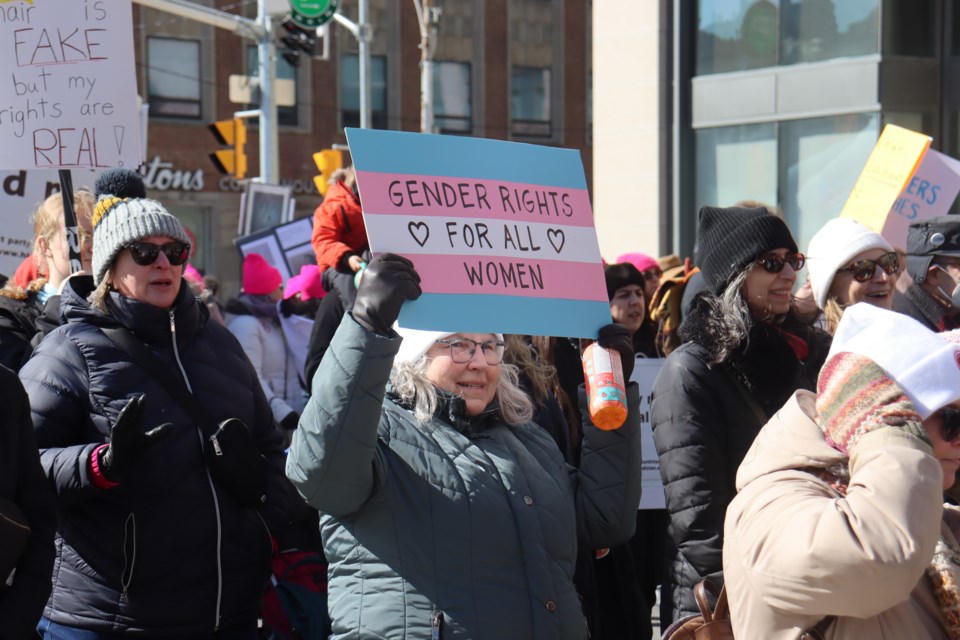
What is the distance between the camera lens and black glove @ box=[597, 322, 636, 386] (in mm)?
3426

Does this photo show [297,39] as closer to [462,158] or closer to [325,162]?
[325,162]

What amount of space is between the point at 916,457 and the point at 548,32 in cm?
3602

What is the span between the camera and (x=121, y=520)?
3861mm

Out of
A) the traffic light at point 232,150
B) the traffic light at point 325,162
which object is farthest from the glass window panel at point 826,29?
the traffic light at point 232,150

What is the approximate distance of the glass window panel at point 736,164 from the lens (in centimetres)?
1325

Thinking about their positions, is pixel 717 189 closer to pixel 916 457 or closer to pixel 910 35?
pixel 910 35

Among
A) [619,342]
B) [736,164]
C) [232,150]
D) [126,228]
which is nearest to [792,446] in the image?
[619,342]

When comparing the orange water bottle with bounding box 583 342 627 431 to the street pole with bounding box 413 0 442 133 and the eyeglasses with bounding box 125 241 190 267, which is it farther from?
the street pole with bounding box 413 0 442 133

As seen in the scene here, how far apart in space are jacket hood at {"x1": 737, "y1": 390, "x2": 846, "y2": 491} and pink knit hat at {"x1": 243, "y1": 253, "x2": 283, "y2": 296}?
7.55m

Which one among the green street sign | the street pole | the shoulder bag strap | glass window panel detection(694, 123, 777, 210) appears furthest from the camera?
the street pole

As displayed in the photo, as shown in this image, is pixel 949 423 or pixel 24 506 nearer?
pixel 949 423

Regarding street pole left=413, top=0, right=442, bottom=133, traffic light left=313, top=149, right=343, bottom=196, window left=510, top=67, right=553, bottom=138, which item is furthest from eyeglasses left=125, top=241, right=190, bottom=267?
window left=510, top=67, right=553, bottom=138

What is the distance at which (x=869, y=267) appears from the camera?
4.67 metres

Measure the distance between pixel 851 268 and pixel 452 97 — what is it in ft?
104
